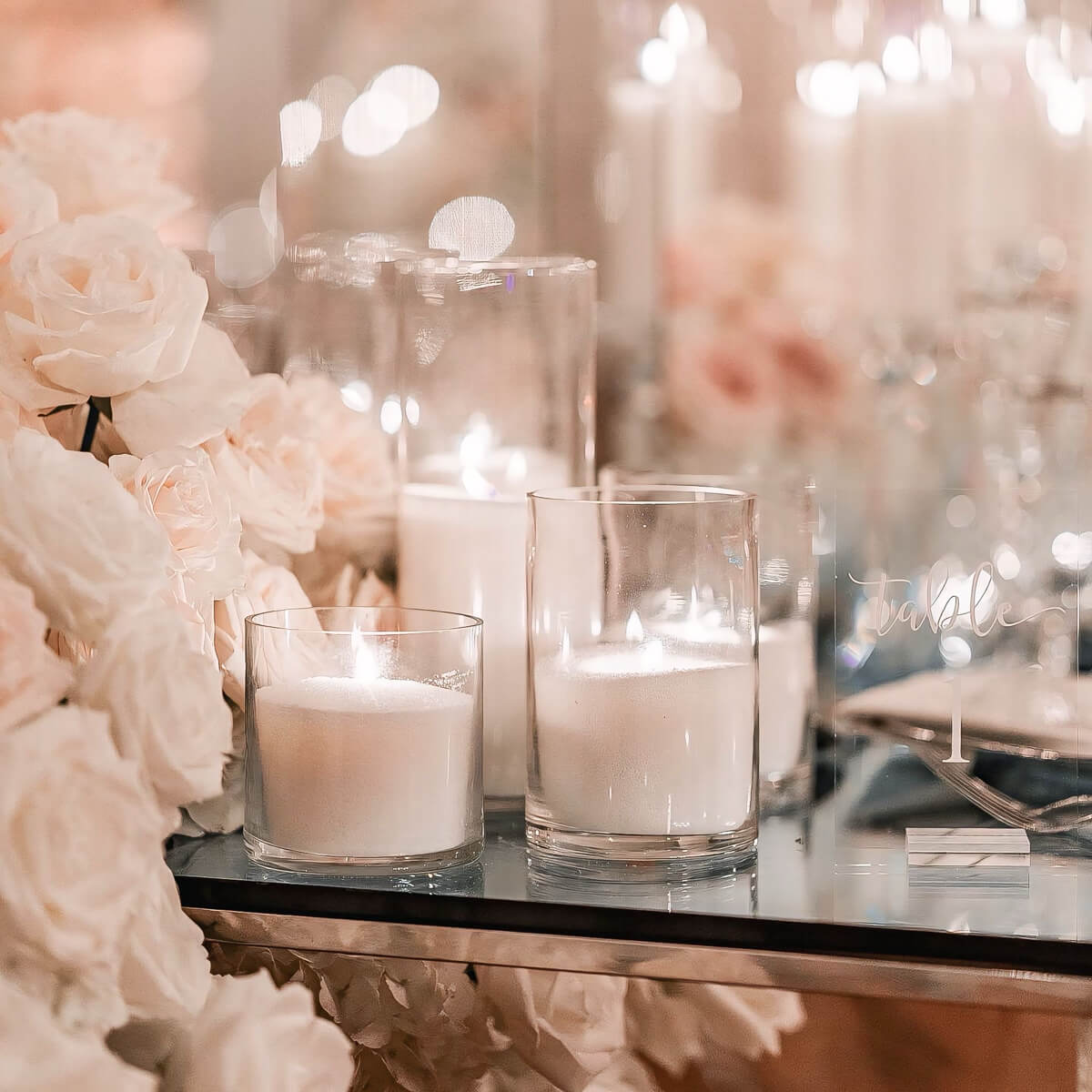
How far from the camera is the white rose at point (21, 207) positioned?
0.38 meters

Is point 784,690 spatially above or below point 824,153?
below

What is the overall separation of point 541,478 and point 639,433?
542mm

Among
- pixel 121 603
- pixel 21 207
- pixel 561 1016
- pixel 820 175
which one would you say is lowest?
pixel 561 1016

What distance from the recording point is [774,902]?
0.34 meters

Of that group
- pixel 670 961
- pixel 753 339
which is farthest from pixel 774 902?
pixel 753 339

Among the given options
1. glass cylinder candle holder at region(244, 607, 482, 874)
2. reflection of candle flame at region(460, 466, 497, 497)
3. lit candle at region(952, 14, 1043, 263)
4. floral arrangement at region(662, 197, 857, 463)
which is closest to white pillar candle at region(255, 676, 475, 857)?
glass cylinder candle holder at region(244, 607, 482, 874)

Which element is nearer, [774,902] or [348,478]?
[774,902]

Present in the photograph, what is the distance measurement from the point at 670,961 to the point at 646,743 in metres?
0.06

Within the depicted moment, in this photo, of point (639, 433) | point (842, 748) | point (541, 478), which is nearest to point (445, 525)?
point (541, 478)

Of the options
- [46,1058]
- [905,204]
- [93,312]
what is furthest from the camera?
[905,204]

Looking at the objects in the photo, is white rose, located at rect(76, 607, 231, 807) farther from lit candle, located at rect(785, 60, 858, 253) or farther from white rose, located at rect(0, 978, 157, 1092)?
lit candle, located at rect(785, 60, 858, 253)

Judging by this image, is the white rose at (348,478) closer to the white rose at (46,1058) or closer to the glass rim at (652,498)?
the glass rim at (652,498)

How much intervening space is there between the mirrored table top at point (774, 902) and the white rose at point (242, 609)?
0.17 ft

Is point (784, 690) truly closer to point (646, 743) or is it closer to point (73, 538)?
point (646, 743)
